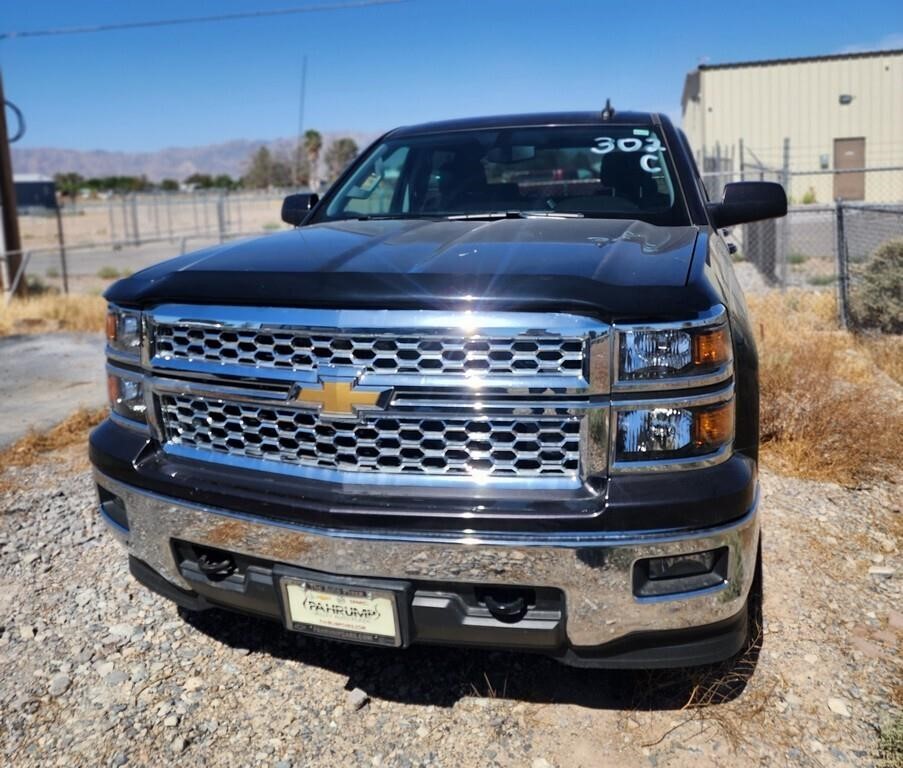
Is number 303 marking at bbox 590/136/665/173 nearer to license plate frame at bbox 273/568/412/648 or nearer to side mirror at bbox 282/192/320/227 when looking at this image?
side mirror at bbox 282/192/320/227

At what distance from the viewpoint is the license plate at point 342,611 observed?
2.39 metres

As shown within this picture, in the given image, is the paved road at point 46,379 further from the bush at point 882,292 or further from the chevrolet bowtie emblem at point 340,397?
the bush at point 882,292

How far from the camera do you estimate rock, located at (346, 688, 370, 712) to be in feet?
9.07

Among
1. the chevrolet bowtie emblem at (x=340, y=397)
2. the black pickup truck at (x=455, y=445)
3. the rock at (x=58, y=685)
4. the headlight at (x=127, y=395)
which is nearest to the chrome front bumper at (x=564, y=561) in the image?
the black pickup truck at (x=455, y=445)

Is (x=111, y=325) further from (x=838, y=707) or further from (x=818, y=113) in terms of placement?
(x=818, y=113)

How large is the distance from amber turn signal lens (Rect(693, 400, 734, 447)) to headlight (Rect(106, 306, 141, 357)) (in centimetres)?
164

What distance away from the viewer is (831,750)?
2486 mm

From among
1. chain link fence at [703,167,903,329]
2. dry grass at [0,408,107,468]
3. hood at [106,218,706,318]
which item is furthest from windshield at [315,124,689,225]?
chain link fence at [703,167,903,329]

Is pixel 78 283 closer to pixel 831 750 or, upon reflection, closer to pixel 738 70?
pixel 831 750

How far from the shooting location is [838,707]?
2668 mm

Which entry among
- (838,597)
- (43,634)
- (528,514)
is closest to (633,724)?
(528,514)

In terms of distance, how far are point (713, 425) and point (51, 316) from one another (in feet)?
32.0

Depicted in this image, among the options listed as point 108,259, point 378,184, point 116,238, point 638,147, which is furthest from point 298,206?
point 116,238

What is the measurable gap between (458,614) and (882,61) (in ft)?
102
